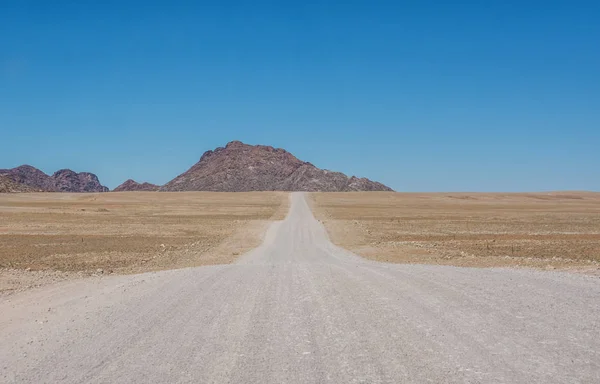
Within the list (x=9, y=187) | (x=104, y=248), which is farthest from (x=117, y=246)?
(x=9, y=187)

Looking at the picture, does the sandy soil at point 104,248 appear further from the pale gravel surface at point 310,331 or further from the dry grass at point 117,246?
the pale gravel surface at point 310,331

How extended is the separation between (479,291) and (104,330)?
891 centimetres

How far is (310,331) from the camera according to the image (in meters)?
10.1

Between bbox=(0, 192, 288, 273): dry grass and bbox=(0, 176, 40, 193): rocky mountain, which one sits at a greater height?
bbox=(0, 176, 40, 193): rocky mountain

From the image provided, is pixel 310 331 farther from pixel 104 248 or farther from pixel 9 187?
pixel 9 187

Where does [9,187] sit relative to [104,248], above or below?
above

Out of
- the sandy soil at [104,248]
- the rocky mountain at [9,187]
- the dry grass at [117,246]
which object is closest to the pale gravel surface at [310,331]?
the sandy soil at [104,248]

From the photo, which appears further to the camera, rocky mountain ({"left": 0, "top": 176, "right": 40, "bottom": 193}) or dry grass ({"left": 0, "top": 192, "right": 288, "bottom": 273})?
rocky mountain ({"left": 0, "top": 176, "right": 40, "bottom": 193})

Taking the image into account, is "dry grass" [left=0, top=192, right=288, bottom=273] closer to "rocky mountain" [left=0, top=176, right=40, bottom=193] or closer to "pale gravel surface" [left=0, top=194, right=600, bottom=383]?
"pale gravel surface" [left=0, top=194, right=600, bottom=383]

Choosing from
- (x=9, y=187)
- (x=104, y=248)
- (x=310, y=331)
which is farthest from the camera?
(x=9, y=187)

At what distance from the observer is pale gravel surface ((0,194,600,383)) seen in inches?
314

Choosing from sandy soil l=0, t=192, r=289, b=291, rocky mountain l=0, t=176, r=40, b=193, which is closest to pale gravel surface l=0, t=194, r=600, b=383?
sandy soil l=0, t=192, r=289, b=291

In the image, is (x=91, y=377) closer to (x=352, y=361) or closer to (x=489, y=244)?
(x=352, y=361)

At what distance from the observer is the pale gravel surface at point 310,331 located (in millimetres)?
7988
